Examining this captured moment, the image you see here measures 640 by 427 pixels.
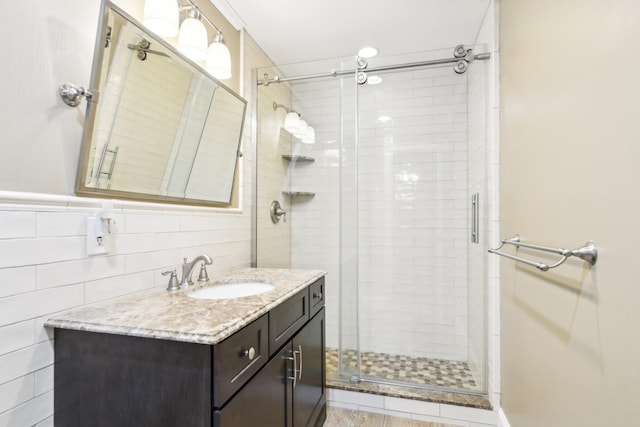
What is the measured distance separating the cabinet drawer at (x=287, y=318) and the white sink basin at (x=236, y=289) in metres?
0.16

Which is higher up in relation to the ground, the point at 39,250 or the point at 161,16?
the point at 161,16

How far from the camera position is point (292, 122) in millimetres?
2625

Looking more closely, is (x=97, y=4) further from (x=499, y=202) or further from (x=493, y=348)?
(x=493, y=348)

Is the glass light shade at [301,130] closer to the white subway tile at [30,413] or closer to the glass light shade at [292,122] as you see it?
the glass light shade at [292,122]

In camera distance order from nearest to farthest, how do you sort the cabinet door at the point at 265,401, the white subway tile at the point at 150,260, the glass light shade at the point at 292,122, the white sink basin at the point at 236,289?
the cabinet door at the point at 265,401 → the white subway tile at the point at 150,260 → the white sink basin at the point at 236,289 → the glass light shade at the point at 292,122

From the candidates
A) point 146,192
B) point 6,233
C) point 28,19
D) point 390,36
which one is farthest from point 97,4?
point 390,36

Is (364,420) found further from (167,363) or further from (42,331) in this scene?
(42,331)

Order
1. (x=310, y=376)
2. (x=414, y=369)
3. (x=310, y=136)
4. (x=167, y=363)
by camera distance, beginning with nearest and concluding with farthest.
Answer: (x=167, y=363)
(x=310, y=376)
(x=414, y=369)
(x=310, y=136)

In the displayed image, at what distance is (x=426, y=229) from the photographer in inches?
102

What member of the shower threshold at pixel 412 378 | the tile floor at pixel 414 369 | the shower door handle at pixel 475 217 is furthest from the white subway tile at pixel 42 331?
the shower door handle at pixel 475 217

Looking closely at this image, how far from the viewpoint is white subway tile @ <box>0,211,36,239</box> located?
824 millimetres

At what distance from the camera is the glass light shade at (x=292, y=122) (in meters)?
2.61

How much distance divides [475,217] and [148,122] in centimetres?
203

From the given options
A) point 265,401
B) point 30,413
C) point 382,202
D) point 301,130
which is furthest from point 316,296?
point 301,130
